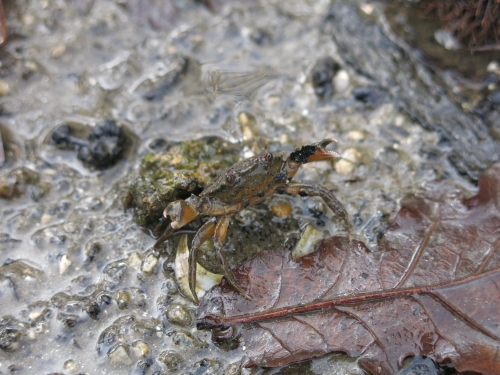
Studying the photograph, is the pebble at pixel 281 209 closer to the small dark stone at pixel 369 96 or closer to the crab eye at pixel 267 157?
the crab eye at pixel 267 157

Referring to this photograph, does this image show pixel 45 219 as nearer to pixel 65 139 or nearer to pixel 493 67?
pixel 65 139

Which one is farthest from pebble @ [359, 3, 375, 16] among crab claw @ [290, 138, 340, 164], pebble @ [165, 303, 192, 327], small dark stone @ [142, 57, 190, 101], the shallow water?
pebble @ [165, 303, 192, 327]

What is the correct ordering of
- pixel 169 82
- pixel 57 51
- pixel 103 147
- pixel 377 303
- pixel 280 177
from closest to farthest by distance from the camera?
pixel 377 303, pixel 280 177, pixel 103 147, pixel 169 82, pixel 57 51

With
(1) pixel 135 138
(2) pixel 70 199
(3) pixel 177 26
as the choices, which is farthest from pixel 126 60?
(2) pixel 70 199

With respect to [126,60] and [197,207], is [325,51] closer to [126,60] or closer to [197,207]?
[126,60]

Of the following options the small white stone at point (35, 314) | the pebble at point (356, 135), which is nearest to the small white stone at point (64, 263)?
the small white stone at point (35, 314)

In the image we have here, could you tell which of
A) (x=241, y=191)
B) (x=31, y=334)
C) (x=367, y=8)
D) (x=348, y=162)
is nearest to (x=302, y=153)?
(x=241, y=191)

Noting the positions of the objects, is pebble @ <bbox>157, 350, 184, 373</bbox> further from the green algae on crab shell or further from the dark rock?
the dark rock
